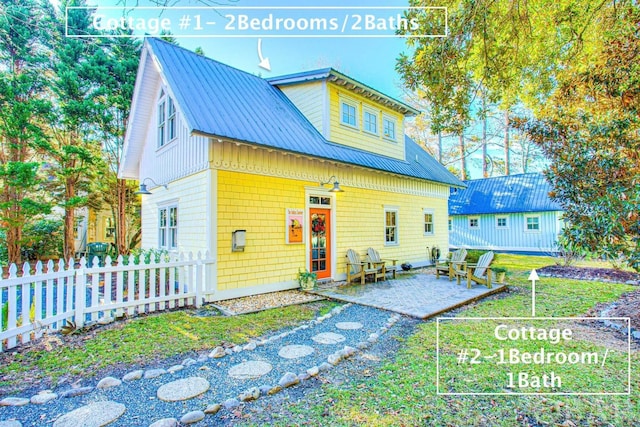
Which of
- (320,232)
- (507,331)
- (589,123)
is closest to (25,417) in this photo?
(507,331)

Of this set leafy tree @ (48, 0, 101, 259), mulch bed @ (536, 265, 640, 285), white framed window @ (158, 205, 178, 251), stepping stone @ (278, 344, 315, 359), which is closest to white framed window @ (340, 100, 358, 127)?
white framed window @ (158, 205, 178, 251)

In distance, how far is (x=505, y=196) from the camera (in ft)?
62.2

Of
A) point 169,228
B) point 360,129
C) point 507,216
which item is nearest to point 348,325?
point 169,228

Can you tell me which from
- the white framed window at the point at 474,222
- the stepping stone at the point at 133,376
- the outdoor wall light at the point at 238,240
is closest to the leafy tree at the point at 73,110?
the outdoor wall light at the point at 238,240

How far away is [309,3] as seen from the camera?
4.39 meters

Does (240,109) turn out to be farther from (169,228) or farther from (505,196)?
(505,196)

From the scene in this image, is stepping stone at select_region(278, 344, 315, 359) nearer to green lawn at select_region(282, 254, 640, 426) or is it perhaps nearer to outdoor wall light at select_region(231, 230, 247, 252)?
green lawn at select_region(282, 254, 640, 426)

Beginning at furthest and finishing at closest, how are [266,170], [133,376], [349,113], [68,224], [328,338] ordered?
[68,224] → [349,113] → [266,170] → [328,338] → [133,376]

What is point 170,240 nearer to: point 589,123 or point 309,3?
point 309,3

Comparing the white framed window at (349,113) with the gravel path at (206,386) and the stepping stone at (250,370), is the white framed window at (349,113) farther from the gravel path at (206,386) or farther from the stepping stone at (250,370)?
the stepping stone at (250,370)

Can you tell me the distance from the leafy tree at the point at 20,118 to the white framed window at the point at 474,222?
22.0 m

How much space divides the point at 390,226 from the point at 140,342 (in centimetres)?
872

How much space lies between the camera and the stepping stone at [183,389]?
116 inches

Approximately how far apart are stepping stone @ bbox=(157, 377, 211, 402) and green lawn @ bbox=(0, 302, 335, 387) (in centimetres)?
81
